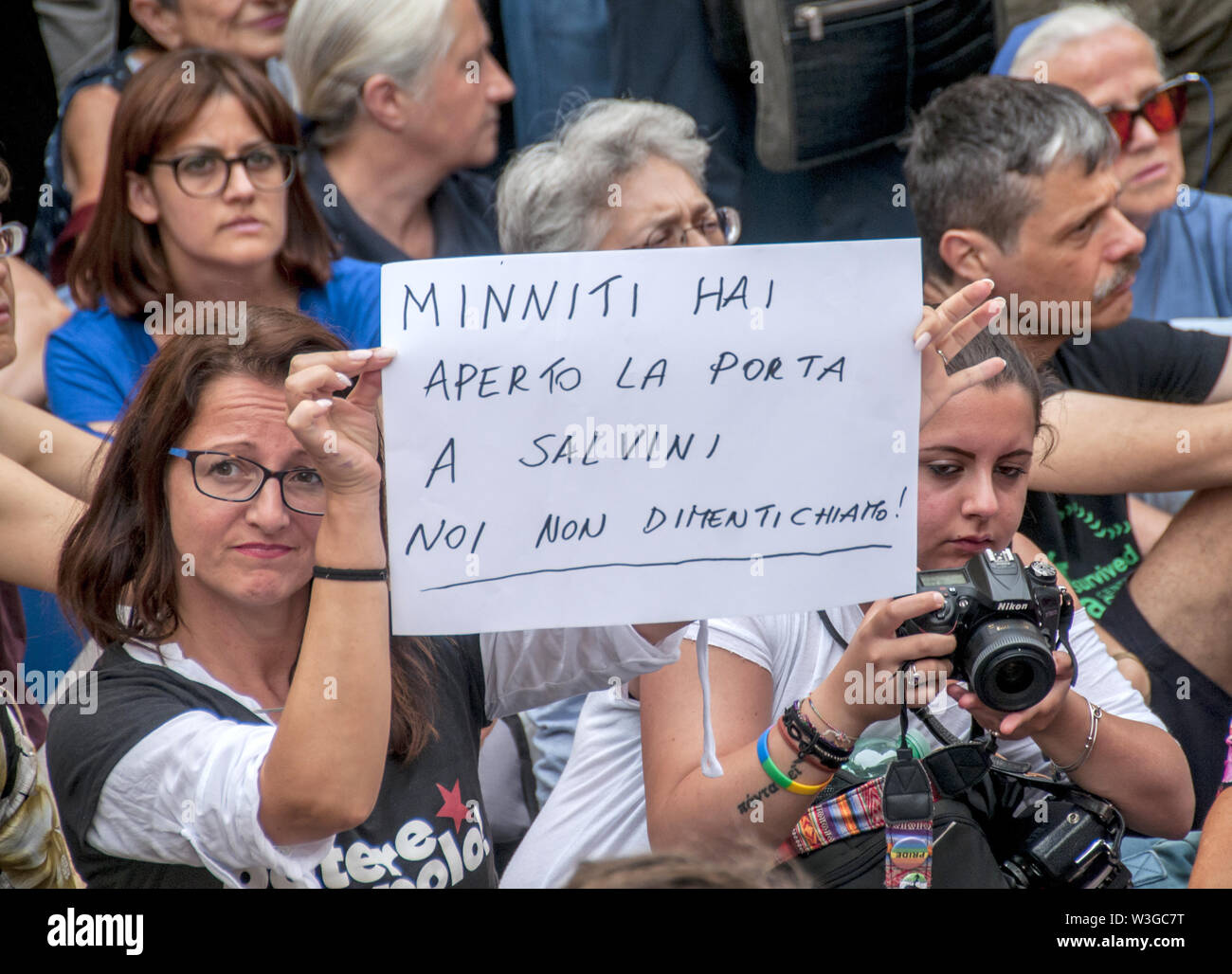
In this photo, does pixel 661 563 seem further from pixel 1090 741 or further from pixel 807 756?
pixel 1090 741

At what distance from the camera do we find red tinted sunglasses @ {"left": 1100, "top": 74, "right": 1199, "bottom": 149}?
3.64 m

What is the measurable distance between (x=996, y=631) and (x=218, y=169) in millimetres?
2076

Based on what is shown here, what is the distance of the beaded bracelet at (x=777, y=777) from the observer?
6.19 feet

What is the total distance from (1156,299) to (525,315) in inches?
101

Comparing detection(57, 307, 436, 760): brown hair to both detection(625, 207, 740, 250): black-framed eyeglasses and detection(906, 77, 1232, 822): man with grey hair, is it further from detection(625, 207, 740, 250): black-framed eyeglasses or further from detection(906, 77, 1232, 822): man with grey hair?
detection(906, 77, 1232, 822): man with grey hair

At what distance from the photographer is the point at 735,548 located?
73.2 inches

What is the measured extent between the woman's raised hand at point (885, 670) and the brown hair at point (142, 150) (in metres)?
1.92

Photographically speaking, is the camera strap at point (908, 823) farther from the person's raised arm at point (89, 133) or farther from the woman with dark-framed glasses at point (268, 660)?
the person's raised arm at point (89, 133)

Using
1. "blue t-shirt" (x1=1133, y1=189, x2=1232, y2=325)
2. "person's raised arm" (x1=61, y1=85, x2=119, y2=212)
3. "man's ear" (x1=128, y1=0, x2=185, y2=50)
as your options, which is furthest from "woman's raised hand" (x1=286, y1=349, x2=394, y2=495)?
"blue t-shirt" (x1=1133, y1=189, x2=1232, y2=325)

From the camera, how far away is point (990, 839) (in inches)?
78.9

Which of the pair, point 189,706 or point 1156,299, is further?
point 1156,299
